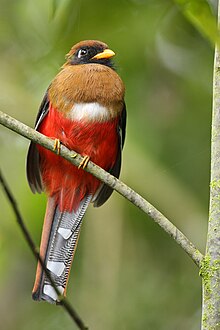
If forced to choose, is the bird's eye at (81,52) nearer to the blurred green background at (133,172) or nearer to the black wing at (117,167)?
the blurred green background at (133,172)

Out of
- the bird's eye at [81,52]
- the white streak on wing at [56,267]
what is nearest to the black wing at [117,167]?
the bird's eye at [81,52]

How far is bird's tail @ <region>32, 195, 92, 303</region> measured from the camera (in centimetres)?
305

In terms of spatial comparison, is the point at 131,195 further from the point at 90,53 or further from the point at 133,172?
the point at 133,172

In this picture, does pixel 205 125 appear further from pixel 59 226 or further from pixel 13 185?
pixel 59 226

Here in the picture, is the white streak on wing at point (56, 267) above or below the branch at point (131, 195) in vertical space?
below

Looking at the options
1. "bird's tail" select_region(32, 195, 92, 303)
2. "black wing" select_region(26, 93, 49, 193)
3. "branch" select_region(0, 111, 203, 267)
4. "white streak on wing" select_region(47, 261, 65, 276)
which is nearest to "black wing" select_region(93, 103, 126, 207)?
"bird's tail" select_region(32, 195, 92, 303)

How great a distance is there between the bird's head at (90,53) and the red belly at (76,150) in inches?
17.6

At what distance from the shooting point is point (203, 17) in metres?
1.27

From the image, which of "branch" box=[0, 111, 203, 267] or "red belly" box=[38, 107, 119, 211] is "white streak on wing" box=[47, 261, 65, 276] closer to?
"red belly" box=[38, 107, 119, 211]

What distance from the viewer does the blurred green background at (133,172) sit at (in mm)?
3941

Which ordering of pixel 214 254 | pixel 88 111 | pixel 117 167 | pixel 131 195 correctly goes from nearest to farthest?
pixel 214 254, pixel 131 195, pixel 88 111, pixel 117 167

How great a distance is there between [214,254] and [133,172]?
203 cm

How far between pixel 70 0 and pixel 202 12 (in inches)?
76.6

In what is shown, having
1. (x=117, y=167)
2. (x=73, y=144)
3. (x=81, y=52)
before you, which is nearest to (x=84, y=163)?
(x=73, y=144)
